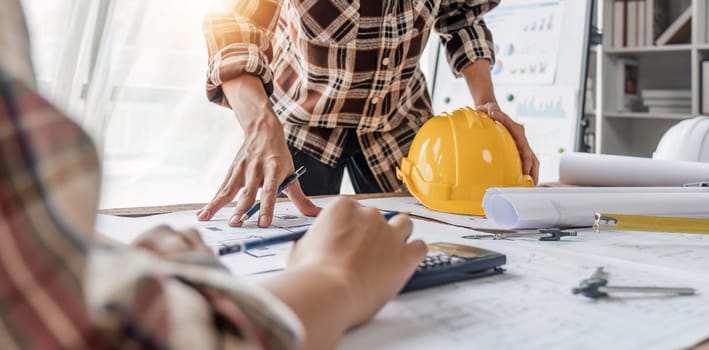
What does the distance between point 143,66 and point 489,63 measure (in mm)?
2854

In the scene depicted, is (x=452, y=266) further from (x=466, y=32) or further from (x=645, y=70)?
(x=645, y=70)

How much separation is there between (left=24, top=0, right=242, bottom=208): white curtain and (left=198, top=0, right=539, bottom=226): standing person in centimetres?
156

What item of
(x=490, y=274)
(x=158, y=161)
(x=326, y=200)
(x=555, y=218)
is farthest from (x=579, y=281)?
(x=158, y=161)

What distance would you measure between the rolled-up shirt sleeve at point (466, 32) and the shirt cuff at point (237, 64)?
58cm

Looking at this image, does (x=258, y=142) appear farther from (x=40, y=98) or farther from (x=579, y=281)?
(x=40, y=98)

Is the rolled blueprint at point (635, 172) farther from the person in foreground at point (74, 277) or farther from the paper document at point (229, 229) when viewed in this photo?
the person in foreground at point (74, 277)

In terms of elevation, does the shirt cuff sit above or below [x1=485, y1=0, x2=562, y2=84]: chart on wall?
below

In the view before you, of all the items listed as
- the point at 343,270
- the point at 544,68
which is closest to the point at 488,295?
the point at 343,270

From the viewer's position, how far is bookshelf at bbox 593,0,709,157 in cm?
327

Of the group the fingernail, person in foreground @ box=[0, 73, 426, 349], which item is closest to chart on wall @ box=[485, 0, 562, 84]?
the fingernail

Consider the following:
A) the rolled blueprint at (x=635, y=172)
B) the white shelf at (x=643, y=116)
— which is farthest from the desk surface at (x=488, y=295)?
the white shelf at (x=643, y=116)

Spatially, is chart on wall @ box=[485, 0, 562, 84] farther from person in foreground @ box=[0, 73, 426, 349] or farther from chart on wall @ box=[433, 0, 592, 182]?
person in foreground @ box=[0, 73, 426, 349]

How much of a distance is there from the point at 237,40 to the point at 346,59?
0.27 meters

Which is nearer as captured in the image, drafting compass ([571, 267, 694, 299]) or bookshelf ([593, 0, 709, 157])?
drafting compass ([571, 267, 694, 299])
